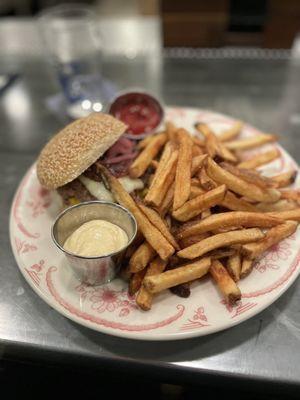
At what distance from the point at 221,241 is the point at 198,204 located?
21 cm

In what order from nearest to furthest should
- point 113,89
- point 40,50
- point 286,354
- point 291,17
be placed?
point 286,354, point 113,89, point 40,50, point 291,17

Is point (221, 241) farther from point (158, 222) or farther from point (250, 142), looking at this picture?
point (250, 142)

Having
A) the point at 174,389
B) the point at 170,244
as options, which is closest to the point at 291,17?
the point at 170,244

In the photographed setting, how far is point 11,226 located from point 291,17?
415 centimetres

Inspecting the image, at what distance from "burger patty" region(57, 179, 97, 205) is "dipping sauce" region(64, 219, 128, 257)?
0.92 feet

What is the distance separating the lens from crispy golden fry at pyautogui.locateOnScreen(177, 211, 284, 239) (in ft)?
5.95

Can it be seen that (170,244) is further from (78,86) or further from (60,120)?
(78,86)

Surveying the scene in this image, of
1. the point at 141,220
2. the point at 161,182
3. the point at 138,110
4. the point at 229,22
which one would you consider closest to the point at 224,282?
the point at 141,220

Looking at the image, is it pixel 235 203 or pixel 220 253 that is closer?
pixel 220 253

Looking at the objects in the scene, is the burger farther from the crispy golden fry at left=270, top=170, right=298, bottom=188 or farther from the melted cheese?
the crispy golden fry at left=270, top=170, right=298, bottom=188

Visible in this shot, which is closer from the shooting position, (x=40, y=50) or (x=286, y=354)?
(x=286, y=354)

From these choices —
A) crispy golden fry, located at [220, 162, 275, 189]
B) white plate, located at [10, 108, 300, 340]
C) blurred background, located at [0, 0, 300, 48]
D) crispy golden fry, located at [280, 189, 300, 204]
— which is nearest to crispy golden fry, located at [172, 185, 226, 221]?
crispy golden fry, located at [220, 162, 275, 189]

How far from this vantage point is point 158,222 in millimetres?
1850

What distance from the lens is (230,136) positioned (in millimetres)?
2662
